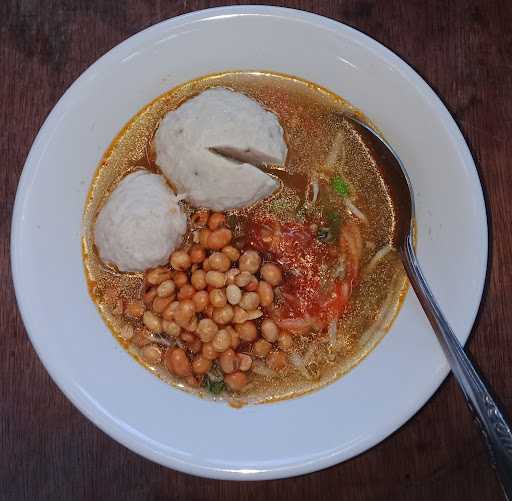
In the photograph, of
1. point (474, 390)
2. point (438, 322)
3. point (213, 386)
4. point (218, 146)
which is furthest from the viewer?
point (213, 386)

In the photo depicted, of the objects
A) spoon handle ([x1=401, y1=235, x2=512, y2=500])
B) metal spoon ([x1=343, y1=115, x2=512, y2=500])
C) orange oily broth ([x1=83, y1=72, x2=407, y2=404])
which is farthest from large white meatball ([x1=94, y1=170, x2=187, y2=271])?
spoon handle ([x1=401, y1=235, x2=512, y2=500])

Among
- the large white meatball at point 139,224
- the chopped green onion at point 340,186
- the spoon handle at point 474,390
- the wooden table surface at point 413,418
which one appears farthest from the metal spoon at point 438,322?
the large white meatball at point 139,224

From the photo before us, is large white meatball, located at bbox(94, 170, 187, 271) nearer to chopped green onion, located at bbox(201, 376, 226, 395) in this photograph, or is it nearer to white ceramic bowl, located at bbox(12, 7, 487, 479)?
white ceramic bowl, located at bbox(12, 7, 487, 479)

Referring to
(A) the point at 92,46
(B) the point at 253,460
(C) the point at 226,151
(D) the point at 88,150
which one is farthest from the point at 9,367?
(A) the point at 92,46

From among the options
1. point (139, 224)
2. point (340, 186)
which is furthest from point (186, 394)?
point (340, 186)

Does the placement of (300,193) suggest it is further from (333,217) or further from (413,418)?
(413,418)

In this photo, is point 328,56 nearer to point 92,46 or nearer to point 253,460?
point 92,46

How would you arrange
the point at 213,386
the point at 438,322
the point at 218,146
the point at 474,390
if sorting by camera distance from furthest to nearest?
the point at 213,386 < the point at 218,146 < the point at 438,322 < the point at 474,390

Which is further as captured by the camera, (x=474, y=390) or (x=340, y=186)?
(x=340, y=186)

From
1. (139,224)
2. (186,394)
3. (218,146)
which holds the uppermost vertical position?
(218,146)
